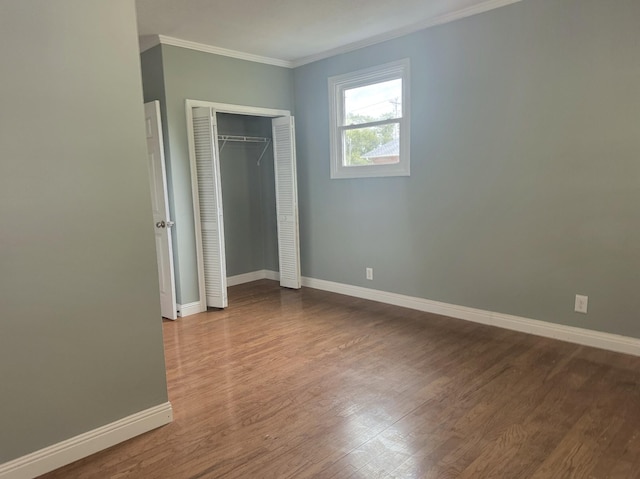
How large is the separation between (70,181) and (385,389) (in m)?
2.07

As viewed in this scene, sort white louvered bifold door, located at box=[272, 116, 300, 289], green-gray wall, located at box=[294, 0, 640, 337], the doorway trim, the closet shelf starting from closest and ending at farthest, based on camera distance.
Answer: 1. green-gray wall, located at box=[294, 0, 640, 337]
2. the doorway trim
3. white louvered bifold door, located at box=[272, 116, 300, 289]
4. the closet shelf

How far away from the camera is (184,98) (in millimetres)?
4133

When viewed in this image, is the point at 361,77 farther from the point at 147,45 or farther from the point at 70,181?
the point at 70,181

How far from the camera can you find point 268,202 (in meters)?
5.68

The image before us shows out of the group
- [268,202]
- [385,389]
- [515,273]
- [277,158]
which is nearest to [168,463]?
[385,389]

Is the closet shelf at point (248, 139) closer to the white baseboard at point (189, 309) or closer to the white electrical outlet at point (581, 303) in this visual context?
the white baseboard at point (189, 309)

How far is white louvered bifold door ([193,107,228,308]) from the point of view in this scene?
4.19m

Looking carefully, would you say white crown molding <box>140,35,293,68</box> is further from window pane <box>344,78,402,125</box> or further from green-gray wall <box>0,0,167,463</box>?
green-gray wall <box>0,0,167,463</box>

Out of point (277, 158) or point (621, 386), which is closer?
point (621, 386)

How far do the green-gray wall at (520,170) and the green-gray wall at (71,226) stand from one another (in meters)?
2.59

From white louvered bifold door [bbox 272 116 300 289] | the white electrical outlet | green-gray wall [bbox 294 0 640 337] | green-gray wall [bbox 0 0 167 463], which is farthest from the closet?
the white electrical outlet

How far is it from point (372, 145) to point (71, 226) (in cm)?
306

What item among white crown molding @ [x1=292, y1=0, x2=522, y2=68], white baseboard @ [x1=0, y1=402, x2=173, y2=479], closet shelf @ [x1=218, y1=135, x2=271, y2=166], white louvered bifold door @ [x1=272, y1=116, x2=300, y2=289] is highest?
white crown molding @ [x1=292, y1=0, x2=522, y2=68]

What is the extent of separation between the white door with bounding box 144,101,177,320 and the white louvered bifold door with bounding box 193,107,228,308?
37 centimetres
